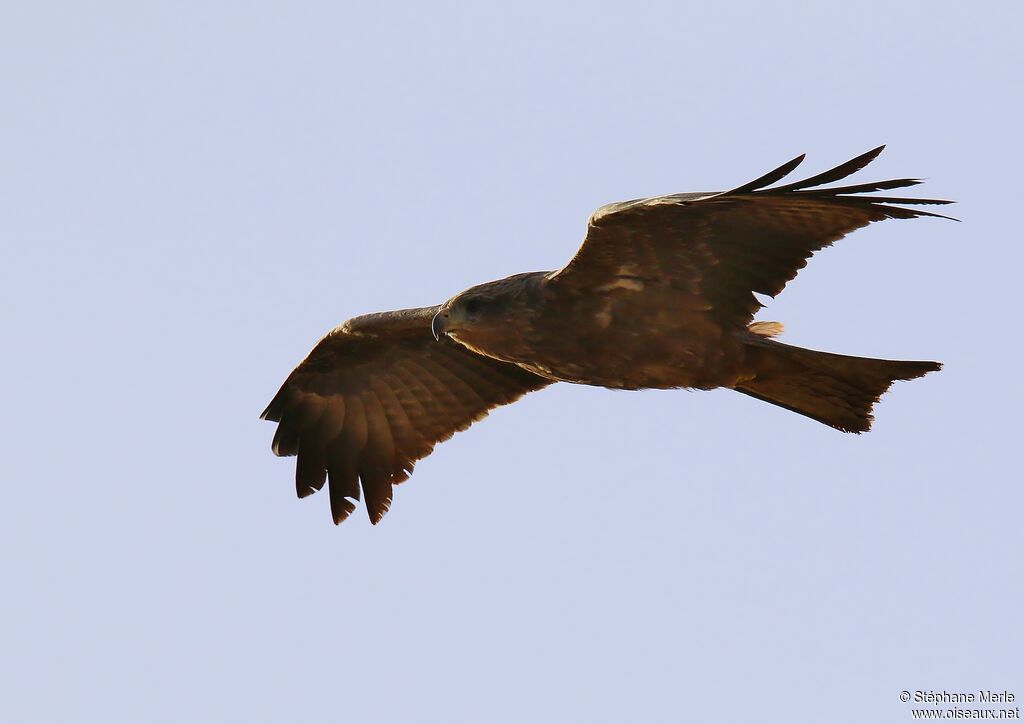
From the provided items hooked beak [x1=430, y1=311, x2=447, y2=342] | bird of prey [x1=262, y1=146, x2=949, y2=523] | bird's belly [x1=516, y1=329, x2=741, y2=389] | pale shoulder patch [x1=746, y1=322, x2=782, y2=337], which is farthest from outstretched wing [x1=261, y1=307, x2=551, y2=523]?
pale shoulder patch [x1=746, y1=322, x2=782, y2=337]

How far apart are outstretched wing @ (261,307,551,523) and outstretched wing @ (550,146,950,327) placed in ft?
7.68

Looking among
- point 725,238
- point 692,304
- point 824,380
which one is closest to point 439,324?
point 692,304

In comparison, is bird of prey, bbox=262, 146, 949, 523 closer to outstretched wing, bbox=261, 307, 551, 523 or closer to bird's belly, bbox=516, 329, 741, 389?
bird's belly, bbox=516, 329, 741, 389

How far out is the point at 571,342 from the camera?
31.6 ft

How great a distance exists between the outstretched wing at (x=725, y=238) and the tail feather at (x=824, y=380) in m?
0.33

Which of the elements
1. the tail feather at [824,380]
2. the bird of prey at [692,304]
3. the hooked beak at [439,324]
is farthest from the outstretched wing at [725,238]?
the hooked beak at [439,324]

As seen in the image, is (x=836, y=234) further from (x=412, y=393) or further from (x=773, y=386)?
(x=412, y=393)

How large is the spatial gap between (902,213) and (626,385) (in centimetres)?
222

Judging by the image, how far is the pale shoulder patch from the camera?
9953 mm

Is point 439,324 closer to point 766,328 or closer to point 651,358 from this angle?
point 651,358

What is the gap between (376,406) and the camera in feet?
39.0

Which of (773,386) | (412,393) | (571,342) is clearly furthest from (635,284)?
(412,393)

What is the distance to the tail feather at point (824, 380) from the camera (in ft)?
30.9

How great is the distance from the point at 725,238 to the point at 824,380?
118 centimetres
